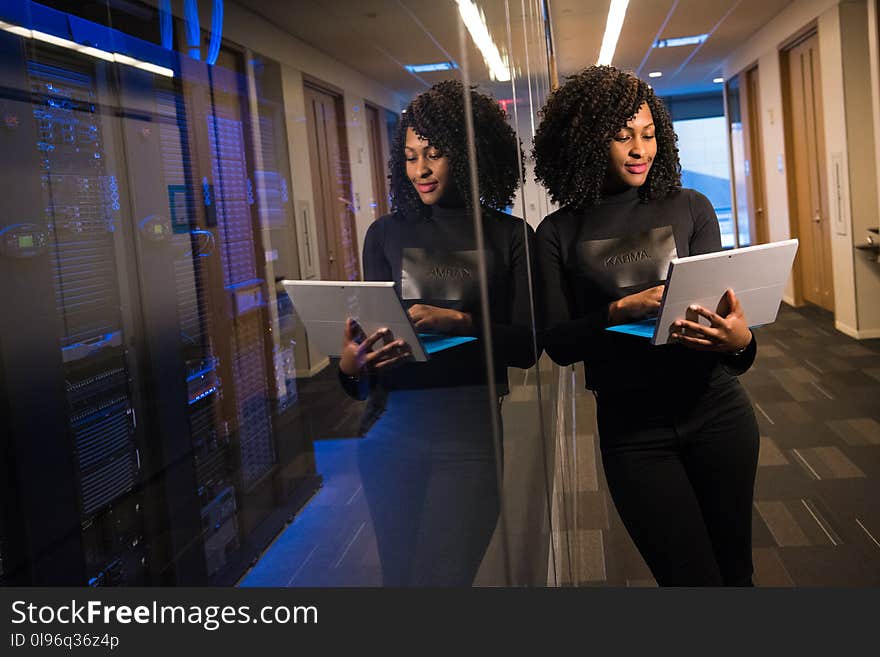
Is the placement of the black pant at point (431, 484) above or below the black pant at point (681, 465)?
above

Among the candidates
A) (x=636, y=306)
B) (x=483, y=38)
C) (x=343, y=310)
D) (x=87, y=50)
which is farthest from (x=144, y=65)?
(x=636, y=306)

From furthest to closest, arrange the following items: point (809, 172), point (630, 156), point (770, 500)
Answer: point (809, 172), point (770, 500), point (630, 156)

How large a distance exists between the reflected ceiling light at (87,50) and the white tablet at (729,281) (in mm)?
913

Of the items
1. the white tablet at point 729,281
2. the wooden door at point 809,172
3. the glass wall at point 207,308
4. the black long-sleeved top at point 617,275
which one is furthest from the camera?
the wooden door at point 809,172

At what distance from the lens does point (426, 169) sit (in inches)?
23.8

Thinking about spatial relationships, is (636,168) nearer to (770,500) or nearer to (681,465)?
(681,465)

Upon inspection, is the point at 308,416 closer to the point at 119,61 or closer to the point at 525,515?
the point at 119,61

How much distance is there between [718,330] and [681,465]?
0.28 meters

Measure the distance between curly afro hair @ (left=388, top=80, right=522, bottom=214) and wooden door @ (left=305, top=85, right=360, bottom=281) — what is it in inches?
2.6

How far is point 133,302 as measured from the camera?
487 millimetres

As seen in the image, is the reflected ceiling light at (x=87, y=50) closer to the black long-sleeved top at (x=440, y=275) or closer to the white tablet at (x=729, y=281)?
the black long-sleeved top at (x=440, y=275)

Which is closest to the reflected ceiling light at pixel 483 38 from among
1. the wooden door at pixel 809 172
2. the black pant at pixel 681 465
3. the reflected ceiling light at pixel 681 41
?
the black pant at pixel 681 465

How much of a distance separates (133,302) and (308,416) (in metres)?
0.13

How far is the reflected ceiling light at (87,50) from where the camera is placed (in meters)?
0.46
